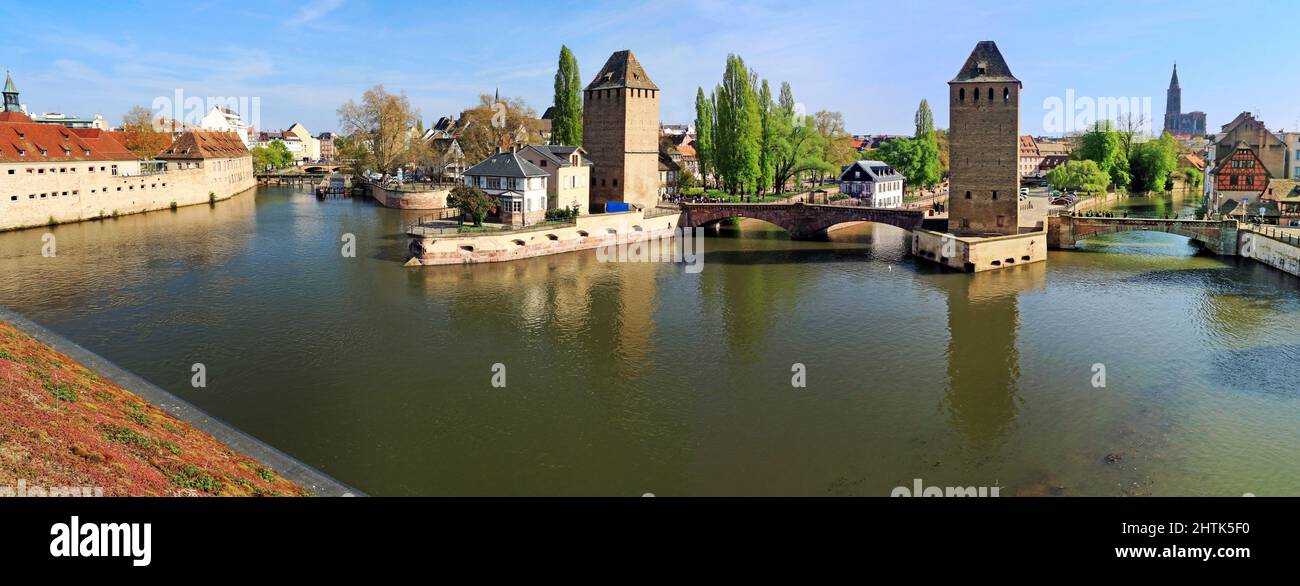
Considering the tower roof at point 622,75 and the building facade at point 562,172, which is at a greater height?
the tower roof at point 622,75

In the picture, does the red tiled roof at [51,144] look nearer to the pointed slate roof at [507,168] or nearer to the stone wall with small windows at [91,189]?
the stone wall with small windows at [91,189]

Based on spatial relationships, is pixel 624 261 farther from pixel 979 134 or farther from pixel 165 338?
pixel 165 338

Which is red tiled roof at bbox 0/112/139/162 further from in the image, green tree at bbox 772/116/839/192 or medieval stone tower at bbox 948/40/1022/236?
medieval stone tower at bbox 948/40/1022/236

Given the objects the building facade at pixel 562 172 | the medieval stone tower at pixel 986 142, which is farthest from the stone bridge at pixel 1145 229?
the building facade at pixel 562 172

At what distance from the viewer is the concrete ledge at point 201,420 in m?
15.7

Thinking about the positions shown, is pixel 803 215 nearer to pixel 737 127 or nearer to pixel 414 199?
pixel 737 127

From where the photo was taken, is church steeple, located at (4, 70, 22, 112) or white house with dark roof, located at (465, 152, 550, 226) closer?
white house with dark roof, located at (465, 152, 550, 226)

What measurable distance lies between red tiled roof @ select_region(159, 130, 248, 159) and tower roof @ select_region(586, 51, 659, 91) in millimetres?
37268

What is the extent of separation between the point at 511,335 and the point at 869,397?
1147 centimetres

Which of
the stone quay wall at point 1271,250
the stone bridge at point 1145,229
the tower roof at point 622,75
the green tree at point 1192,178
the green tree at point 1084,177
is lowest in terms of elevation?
the stone quay wall at point 1271,250

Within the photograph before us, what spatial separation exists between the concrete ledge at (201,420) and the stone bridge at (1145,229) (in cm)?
4141

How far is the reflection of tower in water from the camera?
2009 centimetres

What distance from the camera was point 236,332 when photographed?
26562 millimetres

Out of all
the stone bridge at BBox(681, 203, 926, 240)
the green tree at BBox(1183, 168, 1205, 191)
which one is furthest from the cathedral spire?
the green tree at BBox(1183, 168, 1205, 191)
